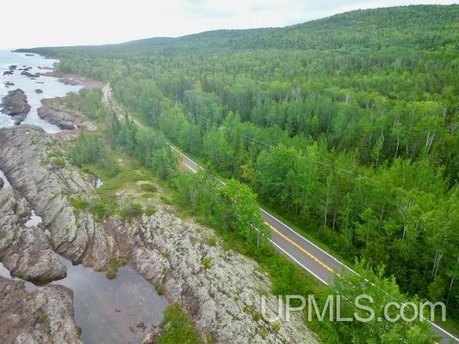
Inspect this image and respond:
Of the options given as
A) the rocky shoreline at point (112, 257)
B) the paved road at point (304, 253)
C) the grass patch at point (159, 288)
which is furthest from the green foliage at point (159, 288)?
the paved road at point (304, 253)

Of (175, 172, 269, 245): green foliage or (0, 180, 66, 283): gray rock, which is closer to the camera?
(175, 172, 269, 245): green foliage

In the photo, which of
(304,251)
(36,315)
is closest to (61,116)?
(36,315)

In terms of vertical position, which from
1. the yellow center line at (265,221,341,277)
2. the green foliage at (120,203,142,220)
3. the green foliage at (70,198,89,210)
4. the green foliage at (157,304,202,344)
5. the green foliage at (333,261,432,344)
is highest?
the green foliage at (333,261,432,344)

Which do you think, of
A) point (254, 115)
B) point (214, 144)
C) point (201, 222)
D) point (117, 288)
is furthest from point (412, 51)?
point (117, 288)

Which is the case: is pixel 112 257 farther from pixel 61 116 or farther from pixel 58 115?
pixel 58 115

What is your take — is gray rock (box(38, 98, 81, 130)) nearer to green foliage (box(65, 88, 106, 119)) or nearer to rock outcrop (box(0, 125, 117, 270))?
green foliage (box(65, 88, 106, 119))

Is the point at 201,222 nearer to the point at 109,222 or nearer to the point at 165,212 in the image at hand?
the point at 165,212

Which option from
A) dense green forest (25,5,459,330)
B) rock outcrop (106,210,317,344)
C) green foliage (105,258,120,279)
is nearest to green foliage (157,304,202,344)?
rock outcrop (106,210,317,344)
